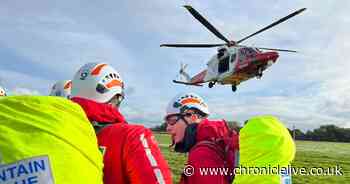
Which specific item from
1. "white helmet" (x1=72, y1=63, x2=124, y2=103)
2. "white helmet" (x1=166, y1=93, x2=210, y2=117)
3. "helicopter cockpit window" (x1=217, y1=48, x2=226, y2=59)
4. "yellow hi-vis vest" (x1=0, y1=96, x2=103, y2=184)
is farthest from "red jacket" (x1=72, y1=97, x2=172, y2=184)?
"helicopter cockpit window" (x1=217, y1=48, x2=226, y2=59)

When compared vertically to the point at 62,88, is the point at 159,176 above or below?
below

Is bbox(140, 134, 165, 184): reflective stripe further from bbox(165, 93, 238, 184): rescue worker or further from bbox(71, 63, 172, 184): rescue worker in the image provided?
bbox(165, 93, 238, 184): rescue worker

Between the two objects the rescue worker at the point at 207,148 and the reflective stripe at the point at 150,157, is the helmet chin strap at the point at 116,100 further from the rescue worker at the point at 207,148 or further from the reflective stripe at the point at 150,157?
the rescue worker at the point at 207,148

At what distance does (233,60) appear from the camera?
33.0m

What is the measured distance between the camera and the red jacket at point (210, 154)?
4.48m

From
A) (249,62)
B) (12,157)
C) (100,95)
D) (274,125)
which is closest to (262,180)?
(274,125)

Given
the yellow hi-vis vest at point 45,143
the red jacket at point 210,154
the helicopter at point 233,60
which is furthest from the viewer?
the helicopter at point 233,60

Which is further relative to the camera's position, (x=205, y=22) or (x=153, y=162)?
(x=205, y=22)

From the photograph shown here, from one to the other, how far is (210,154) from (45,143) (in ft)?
8.10

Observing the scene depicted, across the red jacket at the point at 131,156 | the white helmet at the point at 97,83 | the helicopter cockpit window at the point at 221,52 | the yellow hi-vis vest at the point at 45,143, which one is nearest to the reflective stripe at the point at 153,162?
the red jacket at the point at 131,156

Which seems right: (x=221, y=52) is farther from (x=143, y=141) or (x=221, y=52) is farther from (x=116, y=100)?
(x=143, y=141)

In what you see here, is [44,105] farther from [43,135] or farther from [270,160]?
[270,160]

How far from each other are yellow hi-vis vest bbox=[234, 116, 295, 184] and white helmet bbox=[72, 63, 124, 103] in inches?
47.0

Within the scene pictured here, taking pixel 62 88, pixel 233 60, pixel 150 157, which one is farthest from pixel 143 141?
pixel 233 60
